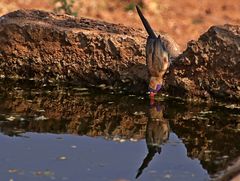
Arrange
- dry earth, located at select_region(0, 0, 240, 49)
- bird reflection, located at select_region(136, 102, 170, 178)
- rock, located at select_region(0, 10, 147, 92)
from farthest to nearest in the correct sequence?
dry earth, located at select_region(0, 0, 240, 49), rock, located at select_region(0, 10, 147, 92), bird reflection, located at select_region(136, 102, 170, 178)

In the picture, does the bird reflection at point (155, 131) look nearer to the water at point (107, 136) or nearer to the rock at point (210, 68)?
the water at point (107, 136)

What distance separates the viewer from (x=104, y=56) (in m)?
7.46

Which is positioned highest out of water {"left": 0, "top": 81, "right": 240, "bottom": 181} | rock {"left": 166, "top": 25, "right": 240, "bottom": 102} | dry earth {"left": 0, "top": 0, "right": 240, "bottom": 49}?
dry earth {"left": 0, "top": 0, "right": 240, "bottom": 49}

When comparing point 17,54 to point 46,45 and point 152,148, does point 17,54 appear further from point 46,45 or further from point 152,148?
point 152,148

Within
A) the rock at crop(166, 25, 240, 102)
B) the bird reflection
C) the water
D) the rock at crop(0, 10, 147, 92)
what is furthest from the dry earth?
the bird reflection

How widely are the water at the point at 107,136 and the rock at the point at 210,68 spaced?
0.14 meters

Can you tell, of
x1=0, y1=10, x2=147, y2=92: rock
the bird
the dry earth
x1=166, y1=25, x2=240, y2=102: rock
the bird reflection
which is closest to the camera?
the bird reflection

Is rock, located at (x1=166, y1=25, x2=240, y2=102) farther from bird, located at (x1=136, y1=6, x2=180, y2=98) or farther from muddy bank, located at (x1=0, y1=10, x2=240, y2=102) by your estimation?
bird, located at (x1=136, y1=6, x2=180, y2=98)

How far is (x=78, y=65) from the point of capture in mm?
7594

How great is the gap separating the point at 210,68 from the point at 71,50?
1.43 meters

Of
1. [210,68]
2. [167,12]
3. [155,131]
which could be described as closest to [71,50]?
[210,68]

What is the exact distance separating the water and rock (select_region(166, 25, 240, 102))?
139 mm

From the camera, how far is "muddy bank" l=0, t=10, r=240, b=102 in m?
6.89

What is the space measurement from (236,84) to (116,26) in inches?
58.2
